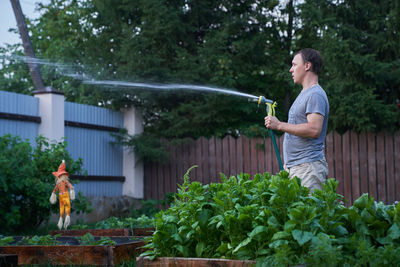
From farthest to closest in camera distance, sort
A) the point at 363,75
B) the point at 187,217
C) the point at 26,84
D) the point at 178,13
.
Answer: the point at 26,84
the point at 178,13
the point at 363,75
the point at 187,217

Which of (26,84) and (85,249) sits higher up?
(26,84)

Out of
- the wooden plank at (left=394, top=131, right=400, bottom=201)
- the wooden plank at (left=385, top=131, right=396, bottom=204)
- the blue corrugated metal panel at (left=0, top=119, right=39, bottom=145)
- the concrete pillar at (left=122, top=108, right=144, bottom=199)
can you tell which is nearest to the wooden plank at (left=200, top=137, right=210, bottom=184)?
the concrete pillar at (left=122, top=108, right=144, bottom=199)

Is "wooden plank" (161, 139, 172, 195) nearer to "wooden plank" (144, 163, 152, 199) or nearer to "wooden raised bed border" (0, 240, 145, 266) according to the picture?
"wooden plank" (144, 163, 152, 199)

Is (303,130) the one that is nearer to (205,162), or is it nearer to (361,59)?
(361,59)

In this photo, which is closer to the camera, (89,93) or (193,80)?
(193,80)

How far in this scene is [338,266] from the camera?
2439 millimetres

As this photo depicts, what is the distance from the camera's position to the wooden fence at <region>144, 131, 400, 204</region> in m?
9.66

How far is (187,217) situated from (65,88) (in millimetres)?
13867

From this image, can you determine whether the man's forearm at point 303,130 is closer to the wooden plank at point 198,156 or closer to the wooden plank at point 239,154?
the wooden plank at point 239,154

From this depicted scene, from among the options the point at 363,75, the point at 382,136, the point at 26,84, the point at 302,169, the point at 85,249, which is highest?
the point at 26,84

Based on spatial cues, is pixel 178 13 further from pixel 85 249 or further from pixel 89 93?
pixel 85 249

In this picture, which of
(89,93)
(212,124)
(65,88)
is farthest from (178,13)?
(65,88)

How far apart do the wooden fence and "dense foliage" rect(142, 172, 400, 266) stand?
7062 mm

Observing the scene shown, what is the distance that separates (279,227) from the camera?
2.63m
